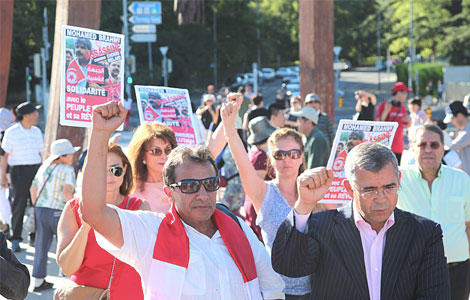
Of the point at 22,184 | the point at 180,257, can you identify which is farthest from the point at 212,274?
the point at 22,184

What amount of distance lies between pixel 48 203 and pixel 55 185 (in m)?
0.22

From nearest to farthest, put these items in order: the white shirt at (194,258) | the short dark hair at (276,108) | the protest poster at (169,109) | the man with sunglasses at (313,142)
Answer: the white shirt at (194,258) → the protest poster at (169,109) → the man with sunglasses at (313,142) → the short dark hair at (276,108)

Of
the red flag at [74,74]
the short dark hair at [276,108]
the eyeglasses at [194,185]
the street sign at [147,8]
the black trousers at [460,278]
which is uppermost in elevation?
the street sign at [147,8]

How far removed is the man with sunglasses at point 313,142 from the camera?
27.0 feet

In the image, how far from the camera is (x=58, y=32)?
28.5 ft

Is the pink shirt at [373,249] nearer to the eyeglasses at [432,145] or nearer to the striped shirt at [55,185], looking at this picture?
the eyeglasses at [432,145]

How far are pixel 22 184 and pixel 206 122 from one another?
20.5ft

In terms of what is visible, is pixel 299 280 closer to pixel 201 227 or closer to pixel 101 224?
pixel 201 227

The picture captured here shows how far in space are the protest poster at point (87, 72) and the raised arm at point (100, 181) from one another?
1.82 metres

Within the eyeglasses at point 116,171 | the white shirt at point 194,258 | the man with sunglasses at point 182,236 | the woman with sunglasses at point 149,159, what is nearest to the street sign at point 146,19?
the woman with sunglasses at point 149,159

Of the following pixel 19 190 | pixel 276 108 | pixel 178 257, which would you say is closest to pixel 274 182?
pixel 178 257

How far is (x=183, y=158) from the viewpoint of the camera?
338cm

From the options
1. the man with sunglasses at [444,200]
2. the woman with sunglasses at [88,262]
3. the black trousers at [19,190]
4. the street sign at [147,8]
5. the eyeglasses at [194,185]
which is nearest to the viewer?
the eyeglasses at [194,185]

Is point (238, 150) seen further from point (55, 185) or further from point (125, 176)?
point (55, 185)
